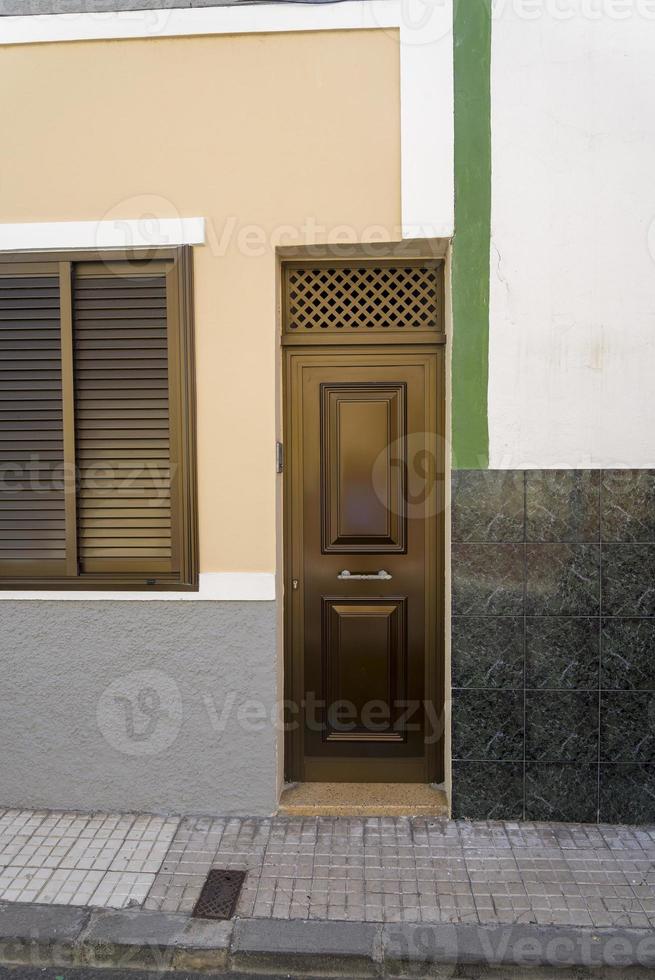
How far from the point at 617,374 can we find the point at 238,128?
2454 millimetres

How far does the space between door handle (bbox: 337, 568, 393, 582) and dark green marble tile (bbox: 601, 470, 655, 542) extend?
4.11 feet

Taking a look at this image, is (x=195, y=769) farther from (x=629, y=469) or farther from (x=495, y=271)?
(x=495, y=271)

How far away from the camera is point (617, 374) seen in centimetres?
361

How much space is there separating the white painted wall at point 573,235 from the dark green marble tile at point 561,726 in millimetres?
1292

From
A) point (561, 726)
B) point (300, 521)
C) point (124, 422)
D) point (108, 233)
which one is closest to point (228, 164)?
point (108, 233)

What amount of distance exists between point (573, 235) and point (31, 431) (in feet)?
10.5

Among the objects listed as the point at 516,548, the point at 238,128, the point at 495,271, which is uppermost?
the point at 238,128

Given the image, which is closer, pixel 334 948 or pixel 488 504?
pixel 334 948

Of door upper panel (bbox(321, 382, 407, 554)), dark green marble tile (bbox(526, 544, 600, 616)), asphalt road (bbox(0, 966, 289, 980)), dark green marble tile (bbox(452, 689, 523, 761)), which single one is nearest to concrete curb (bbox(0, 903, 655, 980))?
asphalt road (bbox(0, 966, 289, 980))

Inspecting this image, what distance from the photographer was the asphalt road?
2.81 meters

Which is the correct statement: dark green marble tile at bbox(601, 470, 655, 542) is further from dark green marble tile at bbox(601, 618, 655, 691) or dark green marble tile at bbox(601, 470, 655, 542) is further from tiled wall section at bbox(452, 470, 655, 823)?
dark green marble tile at bbox(601, 618, 655, 691)

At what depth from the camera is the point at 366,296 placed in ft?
13.0

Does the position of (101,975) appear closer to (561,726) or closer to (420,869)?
(420,869)

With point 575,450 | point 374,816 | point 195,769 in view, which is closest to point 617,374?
point 575,450
